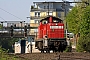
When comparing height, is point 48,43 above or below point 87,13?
below

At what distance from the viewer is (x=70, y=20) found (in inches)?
1861

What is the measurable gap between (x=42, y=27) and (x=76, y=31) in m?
17.2

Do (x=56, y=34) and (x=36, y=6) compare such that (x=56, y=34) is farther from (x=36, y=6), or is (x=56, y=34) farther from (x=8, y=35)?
(x=36, y=6)

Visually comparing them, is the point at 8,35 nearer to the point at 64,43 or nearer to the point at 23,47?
the point at 23,47

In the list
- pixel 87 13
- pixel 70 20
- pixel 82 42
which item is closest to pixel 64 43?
pixel 82 42

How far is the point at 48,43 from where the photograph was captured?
2509cm

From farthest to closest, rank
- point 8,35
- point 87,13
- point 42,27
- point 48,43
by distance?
point 8,35 < point 87,13 < point 42,27 < point 48,43

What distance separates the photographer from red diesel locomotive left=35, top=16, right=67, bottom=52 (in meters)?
25.4

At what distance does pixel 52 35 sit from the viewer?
26.4m

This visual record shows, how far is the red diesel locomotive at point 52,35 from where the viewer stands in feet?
83.3

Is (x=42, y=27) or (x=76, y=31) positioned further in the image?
(x=76, y=31)

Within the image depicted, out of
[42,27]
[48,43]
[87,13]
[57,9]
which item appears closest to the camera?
[48,43]

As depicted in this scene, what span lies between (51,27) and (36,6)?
88266mm

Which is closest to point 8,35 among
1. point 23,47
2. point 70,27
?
point 23,47
